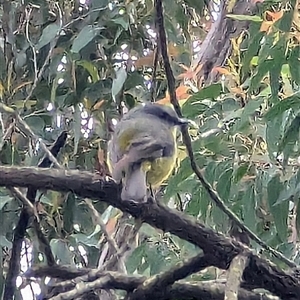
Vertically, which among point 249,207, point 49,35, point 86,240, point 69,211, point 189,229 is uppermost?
point 49,35

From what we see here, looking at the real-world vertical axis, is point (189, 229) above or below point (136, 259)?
above

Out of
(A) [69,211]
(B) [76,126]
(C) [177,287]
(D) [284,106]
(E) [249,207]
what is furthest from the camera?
(B) [76,126]

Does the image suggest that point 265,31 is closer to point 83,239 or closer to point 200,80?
point 200,80

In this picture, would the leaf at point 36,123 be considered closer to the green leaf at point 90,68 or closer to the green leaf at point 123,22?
the green leaf at point 90,68

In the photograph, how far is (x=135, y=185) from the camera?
1.86m

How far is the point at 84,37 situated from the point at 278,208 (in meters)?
1.04

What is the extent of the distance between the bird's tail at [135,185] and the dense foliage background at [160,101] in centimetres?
10

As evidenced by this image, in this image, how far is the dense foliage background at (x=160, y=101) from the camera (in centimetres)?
196

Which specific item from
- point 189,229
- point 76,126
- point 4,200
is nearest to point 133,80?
point 76,126

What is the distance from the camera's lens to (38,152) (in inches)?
103

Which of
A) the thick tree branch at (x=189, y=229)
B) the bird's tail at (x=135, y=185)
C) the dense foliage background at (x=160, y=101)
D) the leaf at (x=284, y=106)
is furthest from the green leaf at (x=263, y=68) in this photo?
the thick tree branch at (x=189, y=229)

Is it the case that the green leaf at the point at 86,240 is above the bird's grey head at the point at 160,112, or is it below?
below

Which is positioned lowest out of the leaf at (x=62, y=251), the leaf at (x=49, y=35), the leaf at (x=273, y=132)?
the leaf at (x=62, y=251)

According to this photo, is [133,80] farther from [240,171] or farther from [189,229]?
[189,229]
